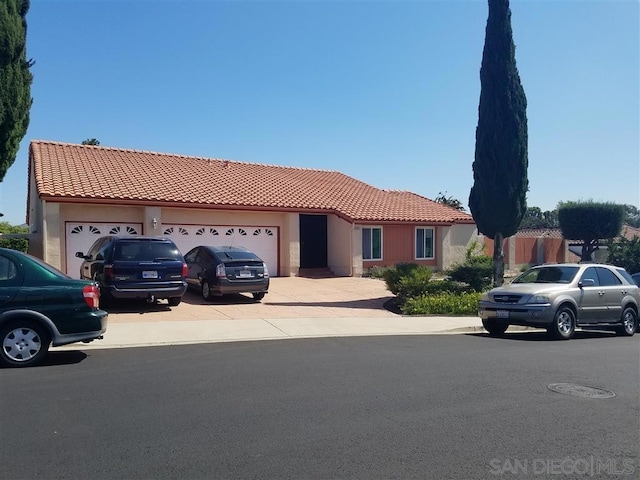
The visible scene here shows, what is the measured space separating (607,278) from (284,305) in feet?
26.4

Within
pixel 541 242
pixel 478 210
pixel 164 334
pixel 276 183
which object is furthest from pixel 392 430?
pixel 541 242

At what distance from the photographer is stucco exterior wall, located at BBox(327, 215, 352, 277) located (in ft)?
76.1

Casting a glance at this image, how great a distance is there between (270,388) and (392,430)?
1951mm

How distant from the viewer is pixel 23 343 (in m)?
7.73

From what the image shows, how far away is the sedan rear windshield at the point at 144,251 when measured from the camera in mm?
12859

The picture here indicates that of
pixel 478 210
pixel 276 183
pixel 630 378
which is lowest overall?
pixel 630 378

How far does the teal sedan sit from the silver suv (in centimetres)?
801

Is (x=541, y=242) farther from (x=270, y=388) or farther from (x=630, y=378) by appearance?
(x=270, y=388)

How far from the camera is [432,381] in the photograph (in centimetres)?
725

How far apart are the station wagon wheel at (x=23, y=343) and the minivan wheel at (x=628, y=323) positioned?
11.8 metres

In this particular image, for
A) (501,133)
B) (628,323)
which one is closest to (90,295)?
(628,323)

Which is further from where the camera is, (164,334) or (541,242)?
(541,242)

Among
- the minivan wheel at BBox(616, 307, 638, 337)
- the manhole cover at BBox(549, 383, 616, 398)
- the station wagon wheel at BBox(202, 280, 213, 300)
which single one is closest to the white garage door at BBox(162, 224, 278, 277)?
the station wagon wheel at BBox(202, 280, 213, 300)

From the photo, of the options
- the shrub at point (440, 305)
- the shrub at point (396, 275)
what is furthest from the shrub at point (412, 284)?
the shrub at point (440, 305)
